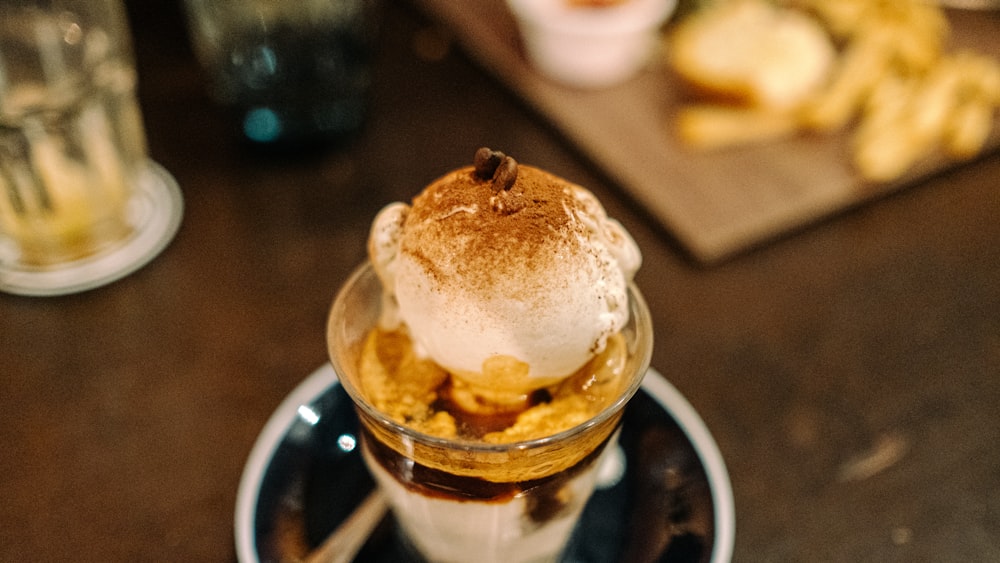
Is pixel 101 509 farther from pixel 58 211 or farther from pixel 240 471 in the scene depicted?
pixel 58 211

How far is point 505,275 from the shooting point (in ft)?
1.71

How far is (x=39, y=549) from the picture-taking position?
0.64 m

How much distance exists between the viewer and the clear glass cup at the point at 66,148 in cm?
83

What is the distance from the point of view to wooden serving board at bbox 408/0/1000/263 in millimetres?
958

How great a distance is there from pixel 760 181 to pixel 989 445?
409 mm

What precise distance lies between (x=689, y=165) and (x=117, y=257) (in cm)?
69

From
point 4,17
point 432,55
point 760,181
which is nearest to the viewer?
point 4,17

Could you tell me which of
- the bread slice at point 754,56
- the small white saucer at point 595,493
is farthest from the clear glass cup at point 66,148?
the bread slice at point 754,56

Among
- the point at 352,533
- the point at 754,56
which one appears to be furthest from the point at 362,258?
the point at 754,56

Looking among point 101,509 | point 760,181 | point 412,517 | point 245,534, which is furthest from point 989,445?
point 101,509

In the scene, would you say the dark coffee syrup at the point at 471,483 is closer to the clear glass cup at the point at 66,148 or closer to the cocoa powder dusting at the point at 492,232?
the cocoa powder dusting at the point at 492,232

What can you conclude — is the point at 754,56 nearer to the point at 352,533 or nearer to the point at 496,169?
the point at 496,169

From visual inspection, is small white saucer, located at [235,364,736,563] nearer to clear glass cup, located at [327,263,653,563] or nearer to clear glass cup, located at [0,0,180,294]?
clear glass cup, located at [327,263,653,563]

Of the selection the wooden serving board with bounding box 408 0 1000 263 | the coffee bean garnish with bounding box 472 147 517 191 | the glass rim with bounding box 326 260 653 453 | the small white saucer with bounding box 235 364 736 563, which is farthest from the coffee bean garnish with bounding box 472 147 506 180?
the wooden serving board with bounding box 408 0 1000 263
